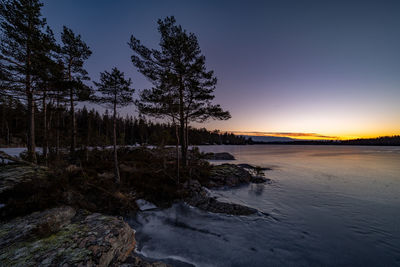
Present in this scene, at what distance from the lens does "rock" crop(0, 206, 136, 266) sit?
339 cm

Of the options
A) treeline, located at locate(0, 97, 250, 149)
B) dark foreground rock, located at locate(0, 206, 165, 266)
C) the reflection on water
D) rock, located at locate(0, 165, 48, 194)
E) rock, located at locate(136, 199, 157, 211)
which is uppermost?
treeline, located at locate(0, 97, 250, 149)

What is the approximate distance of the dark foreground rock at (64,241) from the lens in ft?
11.1

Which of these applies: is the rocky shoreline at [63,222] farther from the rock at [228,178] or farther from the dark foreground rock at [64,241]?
the rock at [228,178]

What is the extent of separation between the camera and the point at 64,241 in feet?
13.0

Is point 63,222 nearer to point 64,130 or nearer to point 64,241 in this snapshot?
point 64,241

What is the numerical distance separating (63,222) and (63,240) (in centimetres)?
142

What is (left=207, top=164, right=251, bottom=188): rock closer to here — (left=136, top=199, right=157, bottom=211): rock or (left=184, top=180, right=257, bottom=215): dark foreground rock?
(left=184, top=180, right=257, bottom=215): dark foreground rock

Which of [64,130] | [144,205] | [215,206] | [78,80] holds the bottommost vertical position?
[215,206]

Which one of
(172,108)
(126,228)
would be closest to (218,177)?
(172,108)

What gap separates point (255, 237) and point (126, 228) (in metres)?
5.31

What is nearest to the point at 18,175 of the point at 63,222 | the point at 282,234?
the point at 63,222

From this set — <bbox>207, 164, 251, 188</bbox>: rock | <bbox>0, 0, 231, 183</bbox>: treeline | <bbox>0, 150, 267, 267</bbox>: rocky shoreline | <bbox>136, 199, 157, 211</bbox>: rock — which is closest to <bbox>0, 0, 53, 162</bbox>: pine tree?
<bbox>0, 0, 231, 183</bbox>: treeline

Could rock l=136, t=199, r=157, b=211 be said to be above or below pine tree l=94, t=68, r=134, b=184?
below

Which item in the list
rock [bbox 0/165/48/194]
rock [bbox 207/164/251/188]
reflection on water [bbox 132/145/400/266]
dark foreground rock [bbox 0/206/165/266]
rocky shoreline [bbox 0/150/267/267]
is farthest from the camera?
rock [bbox 207/164/251/188]
